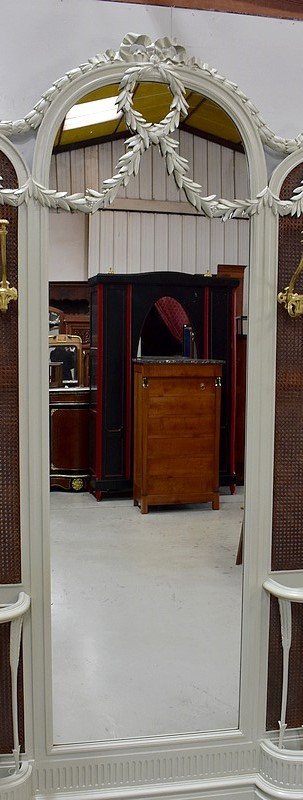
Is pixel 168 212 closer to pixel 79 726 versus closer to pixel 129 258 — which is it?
pixel 129 258

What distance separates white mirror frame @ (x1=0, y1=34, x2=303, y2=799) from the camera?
1946 mm

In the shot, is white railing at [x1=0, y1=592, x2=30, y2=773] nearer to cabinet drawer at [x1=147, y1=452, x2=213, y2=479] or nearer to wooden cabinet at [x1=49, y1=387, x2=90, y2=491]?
wooden cabinet at [x1=49, y1=387, x2=90, y2=491]

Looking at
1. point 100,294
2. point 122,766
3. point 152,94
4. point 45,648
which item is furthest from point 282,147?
point 122,766

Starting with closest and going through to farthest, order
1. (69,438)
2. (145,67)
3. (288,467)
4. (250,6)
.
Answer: (145,67) → (250,6) → (288,467) → (69,438)

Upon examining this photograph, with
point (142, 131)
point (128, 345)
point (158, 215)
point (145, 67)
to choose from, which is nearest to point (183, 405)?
point (128, 345)

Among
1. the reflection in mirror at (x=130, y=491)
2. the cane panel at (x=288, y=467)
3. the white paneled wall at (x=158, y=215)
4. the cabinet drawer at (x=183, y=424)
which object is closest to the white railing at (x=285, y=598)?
the cane panel at (x=288, y=467)

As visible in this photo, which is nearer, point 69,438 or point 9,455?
point 9,455

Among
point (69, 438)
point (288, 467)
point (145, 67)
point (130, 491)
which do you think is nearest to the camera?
point (145, 67)

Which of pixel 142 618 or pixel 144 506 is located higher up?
pixel 144 506

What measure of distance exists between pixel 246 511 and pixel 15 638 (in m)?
0.73

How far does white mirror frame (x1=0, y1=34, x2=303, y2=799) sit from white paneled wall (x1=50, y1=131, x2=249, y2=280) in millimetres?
102

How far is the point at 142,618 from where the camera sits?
235 centimetres

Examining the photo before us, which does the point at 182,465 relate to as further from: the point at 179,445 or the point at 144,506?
the point at 144,506

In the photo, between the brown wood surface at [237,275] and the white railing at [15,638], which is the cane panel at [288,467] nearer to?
the brown wood surface at [237,275]
